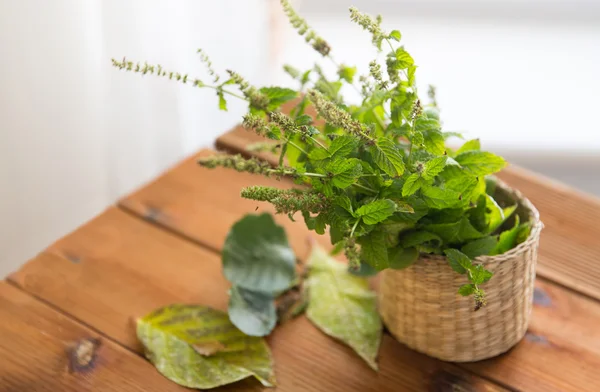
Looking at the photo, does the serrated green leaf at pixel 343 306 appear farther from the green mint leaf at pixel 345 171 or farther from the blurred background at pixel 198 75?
the blurred background at pixel 198 75

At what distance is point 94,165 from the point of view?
103 centimetres

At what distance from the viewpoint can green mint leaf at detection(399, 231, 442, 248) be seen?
62 centimetres

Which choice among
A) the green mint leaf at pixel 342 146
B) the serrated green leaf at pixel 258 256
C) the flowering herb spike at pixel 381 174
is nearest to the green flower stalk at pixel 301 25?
the flowering herb spike at pixel 381 174

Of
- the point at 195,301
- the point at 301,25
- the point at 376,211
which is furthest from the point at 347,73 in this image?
the point at 195,301

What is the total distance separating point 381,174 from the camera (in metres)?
0.60

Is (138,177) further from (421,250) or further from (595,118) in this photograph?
(595,118)

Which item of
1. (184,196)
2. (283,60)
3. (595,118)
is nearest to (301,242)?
(184,196)

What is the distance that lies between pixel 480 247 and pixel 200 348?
0.92ft

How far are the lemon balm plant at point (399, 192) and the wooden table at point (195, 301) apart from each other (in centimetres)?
4

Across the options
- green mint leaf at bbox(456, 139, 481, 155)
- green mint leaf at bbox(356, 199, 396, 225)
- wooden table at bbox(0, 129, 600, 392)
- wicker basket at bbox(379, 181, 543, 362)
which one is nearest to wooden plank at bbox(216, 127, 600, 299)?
wooden table at bbox(0, 129, 600, 392)

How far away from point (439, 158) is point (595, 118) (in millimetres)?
839

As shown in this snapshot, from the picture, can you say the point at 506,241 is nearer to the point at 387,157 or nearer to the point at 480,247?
the point at 480,247

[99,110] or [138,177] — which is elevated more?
[99,110]

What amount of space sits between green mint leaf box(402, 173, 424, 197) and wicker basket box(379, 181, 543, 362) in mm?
95
